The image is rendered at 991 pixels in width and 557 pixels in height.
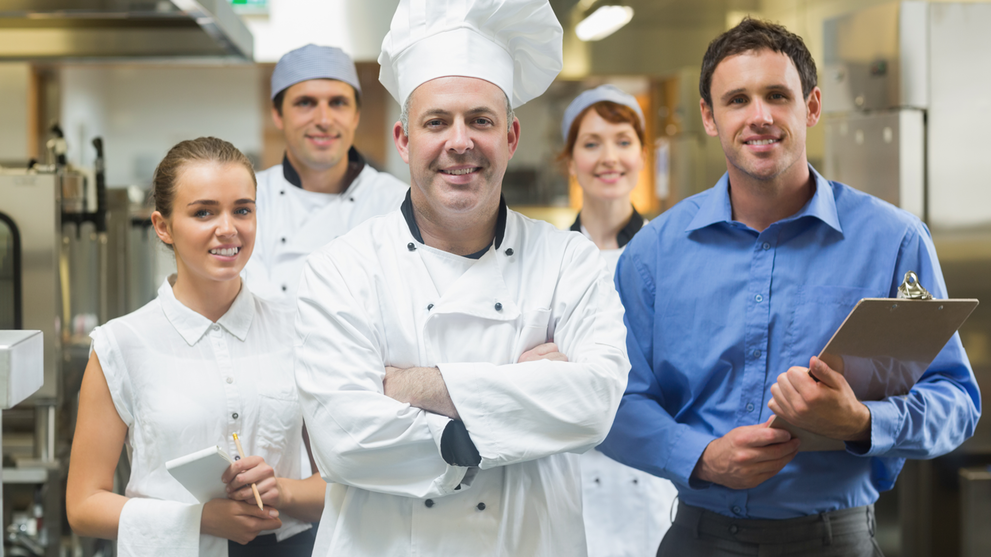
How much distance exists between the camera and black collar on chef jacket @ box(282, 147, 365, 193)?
8.12 feet

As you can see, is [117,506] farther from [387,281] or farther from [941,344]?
[941,344]

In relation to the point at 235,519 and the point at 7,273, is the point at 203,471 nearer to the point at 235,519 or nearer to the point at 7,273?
the point at 235,519

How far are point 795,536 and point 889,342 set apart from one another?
1.40ft

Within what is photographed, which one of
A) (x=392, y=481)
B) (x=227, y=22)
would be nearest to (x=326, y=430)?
(x=392, y=481)

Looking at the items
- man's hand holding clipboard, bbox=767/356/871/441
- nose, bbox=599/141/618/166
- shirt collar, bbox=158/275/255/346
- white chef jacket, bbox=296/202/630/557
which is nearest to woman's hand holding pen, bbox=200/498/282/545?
white chef jacket, bbox=296/202/630/557

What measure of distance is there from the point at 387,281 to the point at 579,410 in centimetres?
38

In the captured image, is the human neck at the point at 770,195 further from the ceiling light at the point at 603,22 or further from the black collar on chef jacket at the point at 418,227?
the ceiling light at the point at 603,22

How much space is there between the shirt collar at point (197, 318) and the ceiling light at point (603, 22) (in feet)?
12.5

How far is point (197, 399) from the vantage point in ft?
4.89

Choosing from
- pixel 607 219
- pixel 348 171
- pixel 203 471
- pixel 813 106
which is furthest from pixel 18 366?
pixel 607 219

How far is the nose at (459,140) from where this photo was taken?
1.33 metres

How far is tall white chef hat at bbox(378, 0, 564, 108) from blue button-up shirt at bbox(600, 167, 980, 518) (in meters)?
0.49

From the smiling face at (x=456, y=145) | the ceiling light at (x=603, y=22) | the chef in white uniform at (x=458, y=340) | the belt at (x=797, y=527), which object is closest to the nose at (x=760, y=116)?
the chef in white uniform at (x=458, y=340)

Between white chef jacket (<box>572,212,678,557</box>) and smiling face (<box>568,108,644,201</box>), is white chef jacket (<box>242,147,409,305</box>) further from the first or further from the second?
white chef jacket (<box>572,212,678,557</box>)
